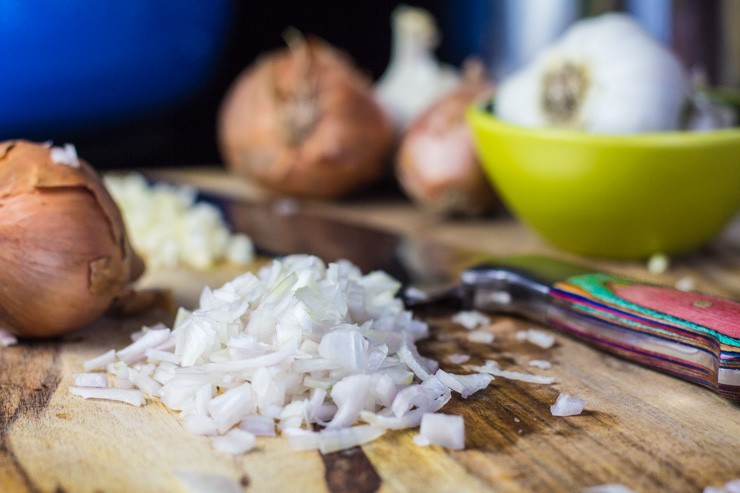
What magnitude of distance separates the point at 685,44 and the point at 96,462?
1429mm

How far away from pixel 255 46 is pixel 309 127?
714mm

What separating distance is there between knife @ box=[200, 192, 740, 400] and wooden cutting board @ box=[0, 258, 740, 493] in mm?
40

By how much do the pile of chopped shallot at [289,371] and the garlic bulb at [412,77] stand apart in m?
0.98

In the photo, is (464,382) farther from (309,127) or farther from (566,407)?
(309,127)

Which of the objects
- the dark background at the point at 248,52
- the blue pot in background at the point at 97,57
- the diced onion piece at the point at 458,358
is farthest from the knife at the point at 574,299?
the dark background at the point at 248,52

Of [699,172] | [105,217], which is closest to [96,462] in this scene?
[105,217]

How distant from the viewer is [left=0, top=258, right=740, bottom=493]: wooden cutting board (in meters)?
0.73

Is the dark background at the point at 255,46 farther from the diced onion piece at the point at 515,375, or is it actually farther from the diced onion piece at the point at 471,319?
the diced onion piece at the point at 515,375

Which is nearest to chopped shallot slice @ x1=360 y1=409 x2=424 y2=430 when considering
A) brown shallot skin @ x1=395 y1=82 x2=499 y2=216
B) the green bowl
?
the green bowl

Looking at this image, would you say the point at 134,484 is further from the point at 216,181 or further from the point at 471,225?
the point at 216,181

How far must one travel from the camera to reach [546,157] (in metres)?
1.31

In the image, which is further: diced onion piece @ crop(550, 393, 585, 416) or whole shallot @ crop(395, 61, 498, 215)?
whole shallot @ crop(395, 61, 498, 215)

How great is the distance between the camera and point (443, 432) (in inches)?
30.9

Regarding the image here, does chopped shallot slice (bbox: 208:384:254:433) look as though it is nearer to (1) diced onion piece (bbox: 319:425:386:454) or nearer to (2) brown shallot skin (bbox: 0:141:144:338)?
(1) diced onion piece (bbox: 319:425:386:454)
